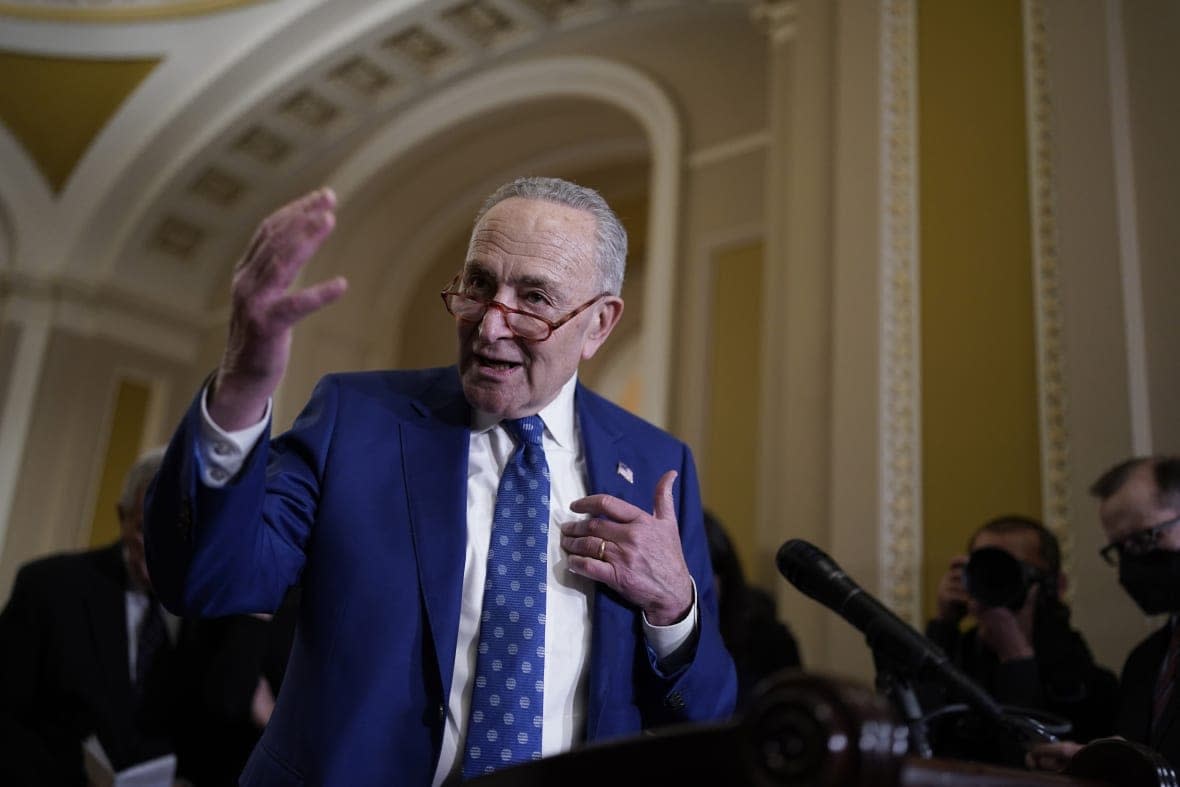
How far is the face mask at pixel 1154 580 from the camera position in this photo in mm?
2252

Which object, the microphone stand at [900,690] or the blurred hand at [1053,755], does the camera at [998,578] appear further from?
the microphone stand at [900,690]

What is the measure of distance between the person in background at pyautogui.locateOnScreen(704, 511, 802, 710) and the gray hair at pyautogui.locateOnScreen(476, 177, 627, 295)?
1254 millimetres

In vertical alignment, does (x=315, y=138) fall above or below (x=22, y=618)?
above

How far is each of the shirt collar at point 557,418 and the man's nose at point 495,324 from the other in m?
0.14

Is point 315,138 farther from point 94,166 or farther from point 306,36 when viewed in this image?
point 94,166

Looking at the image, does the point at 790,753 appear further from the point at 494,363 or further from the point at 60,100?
the point at 60,100

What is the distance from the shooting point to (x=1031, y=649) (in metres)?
2.42

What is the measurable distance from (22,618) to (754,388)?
4.05m

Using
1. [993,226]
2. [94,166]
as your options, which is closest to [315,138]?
[94,166]

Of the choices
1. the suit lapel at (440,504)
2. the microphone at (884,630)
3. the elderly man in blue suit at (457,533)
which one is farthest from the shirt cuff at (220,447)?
the microphone at (884,630)

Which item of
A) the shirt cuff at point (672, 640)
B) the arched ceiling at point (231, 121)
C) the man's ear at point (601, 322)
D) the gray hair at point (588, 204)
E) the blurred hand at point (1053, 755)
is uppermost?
the arched ceiling at point (231, 121)

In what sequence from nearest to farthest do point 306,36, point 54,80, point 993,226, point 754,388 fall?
point 993,226
point 754,388
point 306,36
point 54,80

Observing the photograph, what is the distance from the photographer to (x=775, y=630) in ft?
11.3

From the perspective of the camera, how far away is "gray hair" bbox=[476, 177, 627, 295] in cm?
166
